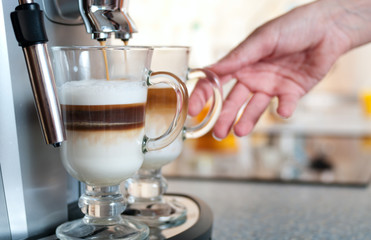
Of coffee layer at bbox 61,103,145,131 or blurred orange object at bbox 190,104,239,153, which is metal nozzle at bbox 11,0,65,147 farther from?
blurred orange object at bbox 190,104,239,153

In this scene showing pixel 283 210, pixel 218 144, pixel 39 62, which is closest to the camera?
pixel 39 62

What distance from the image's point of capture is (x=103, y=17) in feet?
1.35

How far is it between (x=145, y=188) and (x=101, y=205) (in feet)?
0.44

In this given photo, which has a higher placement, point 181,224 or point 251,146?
point 181,224

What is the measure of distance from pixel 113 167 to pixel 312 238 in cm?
27

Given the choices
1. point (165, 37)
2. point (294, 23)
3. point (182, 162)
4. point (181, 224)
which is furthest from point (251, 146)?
point (181, 224)

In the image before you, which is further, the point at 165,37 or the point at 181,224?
the point at 165,37

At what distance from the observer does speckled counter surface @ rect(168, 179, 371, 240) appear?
0.56m

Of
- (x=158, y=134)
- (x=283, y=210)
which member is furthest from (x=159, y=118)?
(x=283, y=210)

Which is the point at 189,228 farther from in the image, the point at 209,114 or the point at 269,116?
the point at 269,116

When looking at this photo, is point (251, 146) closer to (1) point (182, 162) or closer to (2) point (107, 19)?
(1) point (182, 162)

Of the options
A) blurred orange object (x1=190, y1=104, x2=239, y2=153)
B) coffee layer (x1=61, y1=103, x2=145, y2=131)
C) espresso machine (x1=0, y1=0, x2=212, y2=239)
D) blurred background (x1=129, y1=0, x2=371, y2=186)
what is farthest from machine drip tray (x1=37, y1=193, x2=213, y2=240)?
blurred orange object (x1=190, y1=104, x2=239, y2=153)

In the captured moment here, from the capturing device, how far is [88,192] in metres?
0.43

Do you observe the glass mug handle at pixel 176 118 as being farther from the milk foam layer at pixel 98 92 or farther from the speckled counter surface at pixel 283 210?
the speckled counter surface at pixel 283 210
